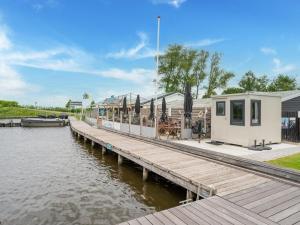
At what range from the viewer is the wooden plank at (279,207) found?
3.98 m

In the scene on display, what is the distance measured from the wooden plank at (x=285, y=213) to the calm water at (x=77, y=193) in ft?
9.41

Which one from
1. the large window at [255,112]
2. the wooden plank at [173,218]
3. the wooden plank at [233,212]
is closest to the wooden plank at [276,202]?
the wooden plank at [233,212]

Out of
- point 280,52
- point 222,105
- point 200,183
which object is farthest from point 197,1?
point 280,52

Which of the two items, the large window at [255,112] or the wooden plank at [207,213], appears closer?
the wooden plank at [207,213]

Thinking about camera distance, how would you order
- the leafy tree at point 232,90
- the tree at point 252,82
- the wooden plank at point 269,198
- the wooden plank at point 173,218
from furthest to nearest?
the tree at point 252,82 → the leafy tree at point 232,90 → the wooden plank at point 269,198 → the wooden plank at point 173,218

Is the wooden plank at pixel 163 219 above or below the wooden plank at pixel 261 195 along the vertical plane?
below

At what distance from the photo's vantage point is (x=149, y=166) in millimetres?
7637

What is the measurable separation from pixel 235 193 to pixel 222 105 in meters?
6.40

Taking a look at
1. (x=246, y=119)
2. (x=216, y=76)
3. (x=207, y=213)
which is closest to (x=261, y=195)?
(x=207, y=213)

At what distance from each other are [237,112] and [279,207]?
6199mm

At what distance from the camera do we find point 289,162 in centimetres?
695

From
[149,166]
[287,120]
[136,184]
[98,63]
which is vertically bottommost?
[136,184]

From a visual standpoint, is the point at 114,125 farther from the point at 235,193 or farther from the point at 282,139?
the point at 235,193

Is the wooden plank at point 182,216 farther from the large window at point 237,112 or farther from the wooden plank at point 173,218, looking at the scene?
the large window at point 237,112
